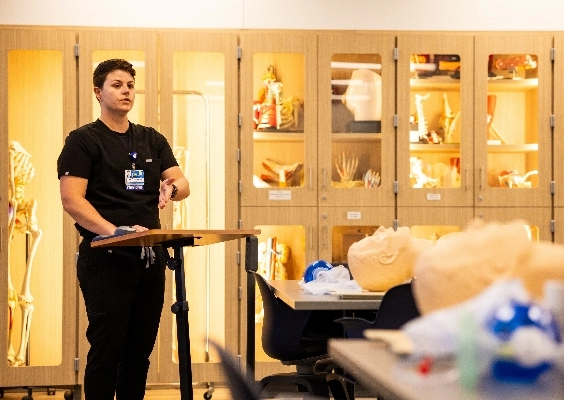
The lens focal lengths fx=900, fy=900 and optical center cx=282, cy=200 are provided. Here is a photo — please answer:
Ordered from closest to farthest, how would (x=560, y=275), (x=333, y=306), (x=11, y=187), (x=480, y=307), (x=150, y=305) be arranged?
(x=480, y=307), (x=560, y=275), (x=333, y=306), (x=150, y=305), (x=11, y=187)

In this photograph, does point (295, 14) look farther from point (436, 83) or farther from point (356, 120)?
point (436, 83)

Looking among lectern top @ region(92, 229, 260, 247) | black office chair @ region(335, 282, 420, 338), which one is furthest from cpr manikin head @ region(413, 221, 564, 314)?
lectern top @ region(92, 229, 260, 247)

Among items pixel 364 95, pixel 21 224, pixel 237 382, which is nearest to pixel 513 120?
pixel 364 95

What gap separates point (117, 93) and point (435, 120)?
2466 millimetres

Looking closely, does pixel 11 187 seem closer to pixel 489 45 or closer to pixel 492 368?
pixel 489 45

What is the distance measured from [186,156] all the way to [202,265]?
2.14 feet

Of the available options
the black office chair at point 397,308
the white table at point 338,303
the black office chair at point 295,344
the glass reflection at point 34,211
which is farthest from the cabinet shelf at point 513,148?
Answer: the black office chair at point 397,308

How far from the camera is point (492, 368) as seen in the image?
0.81 metres

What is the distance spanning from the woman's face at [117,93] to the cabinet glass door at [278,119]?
1.73 metres

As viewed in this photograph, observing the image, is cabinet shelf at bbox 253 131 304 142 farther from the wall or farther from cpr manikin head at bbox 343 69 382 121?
the wall

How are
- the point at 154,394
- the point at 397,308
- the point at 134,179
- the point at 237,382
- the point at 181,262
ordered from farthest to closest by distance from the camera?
the point at 154,394
the point at 134,179
the point at 181,262
the point at 397,308
the point at 237,382

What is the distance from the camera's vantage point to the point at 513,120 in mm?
5387

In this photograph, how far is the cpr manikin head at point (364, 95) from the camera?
5.28 m

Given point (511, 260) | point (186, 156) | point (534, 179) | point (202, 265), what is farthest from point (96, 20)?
point (511, 260)
